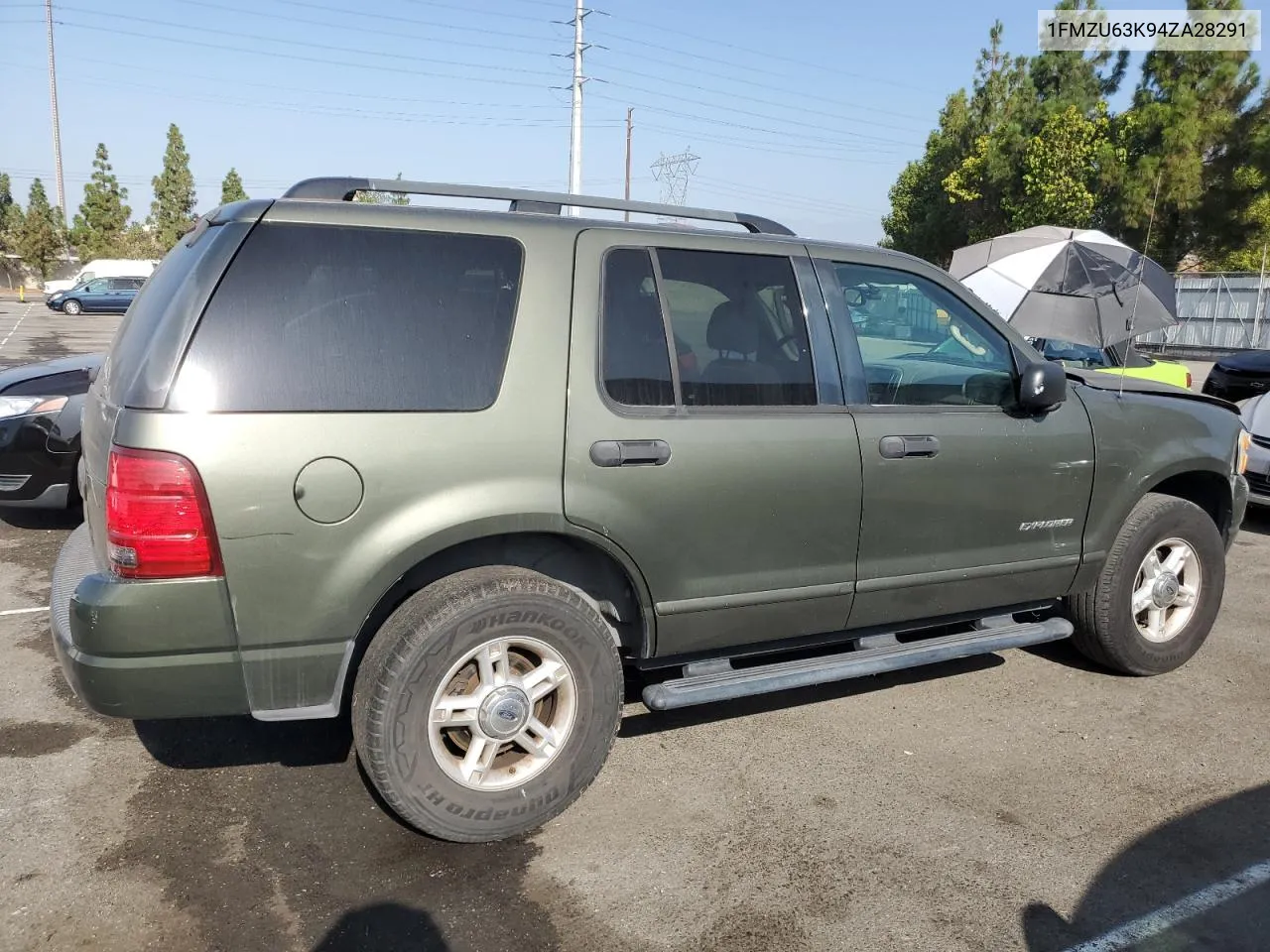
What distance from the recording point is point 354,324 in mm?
2941

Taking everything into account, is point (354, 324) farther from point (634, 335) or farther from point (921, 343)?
point (921, 343)

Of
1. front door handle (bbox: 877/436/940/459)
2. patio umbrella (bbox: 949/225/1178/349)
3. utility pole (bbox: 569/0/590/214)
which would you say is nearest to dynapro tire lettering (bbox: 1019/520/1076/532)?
front door handle (bbox: 877/436/940/459)

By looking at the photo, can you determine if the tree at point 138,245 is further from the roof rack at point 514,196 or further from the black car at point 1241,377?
the roof rack at point 514,196

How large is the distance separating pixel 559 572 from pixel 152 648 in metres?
1.27

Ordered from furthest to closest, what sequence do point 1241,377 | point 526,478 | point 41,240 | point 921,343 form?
point 41,240 < point 1241,377 < point 921,343 < point 526,478

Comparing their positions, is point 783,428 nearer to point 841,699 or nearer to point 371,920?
point 841,699

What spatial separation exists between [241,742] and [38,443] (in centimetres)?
359

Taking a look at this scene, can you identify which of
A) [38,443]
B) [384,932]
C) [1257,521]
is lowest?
[384,932]

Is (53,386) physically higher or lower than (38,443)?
higher

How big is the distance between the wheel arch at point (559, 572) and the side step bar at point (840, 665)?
20 centimetres

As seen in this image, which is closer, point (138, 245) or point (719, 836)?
point (719, 836)

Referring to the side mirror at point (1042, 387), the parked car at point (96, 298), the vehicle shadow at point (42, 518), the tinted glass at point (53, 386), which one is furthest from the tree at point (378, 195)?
the parked car at point (96, 298)

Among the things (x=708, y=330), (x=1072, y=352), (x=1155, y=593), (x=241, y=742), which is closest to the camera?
(x=708, y=330)

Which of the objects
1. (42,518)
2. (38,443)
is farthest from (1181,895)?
(42,518)
